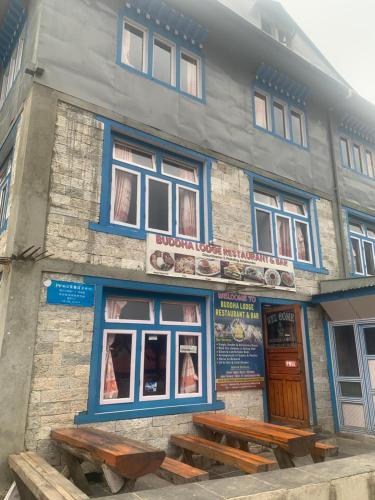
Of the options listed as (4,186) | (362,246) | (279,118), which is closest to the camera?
(4,186)

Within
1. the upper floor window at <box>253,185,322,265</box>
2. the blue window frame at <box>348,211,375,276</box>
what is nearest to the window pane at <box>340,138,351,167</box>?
the blue window frame at <box>348,211,375,276</box>

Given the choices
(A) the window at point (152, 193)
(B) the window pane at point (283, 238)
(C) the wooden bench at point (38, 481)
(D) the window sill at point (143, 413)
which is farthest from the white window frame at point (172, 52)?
(C) the wooden bench at point (38, 481)

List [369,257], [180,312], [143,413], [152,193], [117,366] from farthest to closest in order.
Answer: [369,257] < [152,193] < [180,312] < [117,366] < [143,413]

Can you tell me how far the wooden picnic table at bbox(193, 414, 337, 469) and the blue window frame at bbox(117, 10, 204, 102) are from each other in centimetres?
687

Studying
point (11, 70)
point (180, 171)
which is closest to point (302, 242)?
point (180, 171)

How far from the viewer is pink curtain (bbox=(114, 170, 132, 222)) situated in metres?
7.41

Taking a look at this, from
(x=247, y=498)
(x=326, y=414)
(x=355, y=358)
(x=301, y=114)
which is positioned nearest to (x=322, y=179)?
(x=301, y=114)

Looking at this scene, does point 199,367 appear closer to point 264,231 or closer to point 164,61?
point 264,231

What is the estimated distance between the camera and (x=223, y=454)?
5488mm

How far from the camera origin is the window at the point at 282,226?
381 inches

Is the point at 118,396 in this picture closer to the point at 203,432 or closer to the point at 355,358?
the point at 203,432

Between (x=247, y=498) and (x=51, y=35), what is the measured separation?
25.5ft

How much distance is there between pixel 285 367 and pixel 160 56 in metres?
7.46

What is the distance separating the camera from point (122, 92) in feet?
26.0
